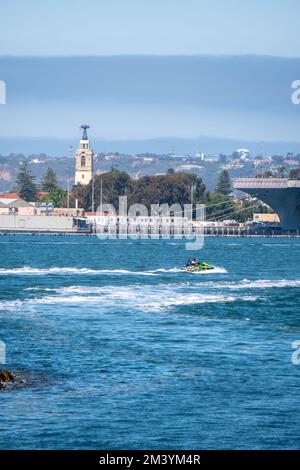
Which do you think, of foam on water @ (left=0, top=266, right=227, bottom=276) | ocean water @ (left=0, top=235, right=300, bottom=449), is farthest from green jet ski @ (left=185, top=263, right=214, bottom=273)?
ocean water @ (left=0, top=235, right=300, bottom=449)

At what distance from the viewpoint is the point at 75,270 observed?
112312 mm

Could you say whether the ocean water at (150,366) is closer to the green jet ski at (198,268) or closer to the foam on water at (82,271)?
the foam on water at (82,271)

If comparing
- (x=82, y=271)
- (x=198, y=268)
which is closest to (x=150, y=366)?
(x=198, y=268)

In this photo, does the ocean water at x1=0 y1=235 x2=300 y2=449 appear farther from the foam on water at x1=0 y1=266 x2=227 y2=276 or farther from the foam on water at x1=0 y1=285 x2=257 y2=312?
the foam on water at x1=0 y1=266 x2=227 y2=276

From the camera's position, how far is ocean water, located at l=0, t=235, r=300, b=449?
3675 cm

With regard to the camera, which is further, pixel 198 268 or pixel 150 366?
pixel 198 268

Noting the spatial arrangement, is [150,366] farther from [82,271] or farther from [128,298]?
[82,271]

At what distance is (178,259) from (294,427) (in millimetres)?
106695

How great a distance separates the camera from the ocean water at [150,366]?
36750 mm

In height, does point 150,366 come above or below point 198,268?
below

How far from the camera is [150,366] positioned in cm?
4766

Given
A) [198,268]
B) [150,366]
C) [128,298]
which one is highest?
[198,268]

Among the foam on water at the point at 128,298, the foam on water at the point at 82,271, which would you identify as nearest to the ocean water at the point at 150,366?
the foam on water at the point at 128,298
